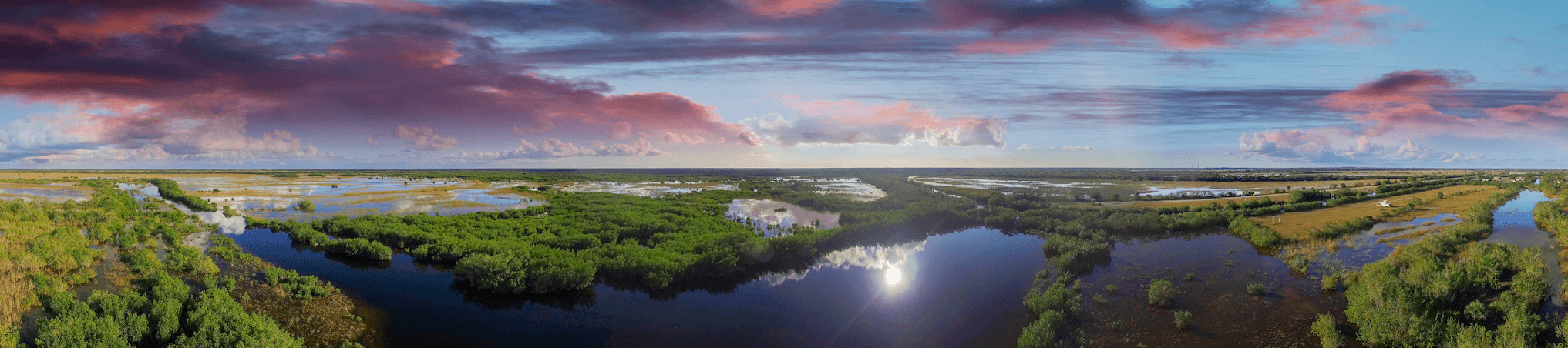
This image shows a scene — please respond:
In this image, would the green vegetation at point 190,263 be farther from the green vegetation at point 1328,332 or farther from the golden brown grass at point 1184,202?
the golden brown grass at point 1184,202

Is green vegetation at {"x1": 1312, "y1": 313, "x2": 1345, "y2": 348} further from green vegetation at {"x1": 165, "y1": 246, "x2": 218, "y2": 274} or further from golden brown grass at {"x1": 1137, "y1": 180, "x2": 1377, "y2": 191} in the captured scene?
golden brown grass at {"x1": 1137, "y1": 180, "x2": 1377, "y2": 191}

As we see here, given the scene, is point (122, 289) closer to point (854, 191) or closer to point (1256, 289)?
point (1256, 289)

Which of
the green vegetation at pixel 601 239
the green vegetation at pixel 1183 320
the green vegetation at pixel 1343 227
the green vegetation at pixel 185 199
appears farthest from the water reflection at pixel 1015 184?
the green vegetation at pixel 185 199

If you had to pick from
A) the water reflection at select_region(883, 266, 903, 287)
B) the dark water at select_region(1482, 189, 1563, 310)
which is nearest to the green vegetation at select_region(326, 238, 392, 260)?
the water reflection at select_region(883, 266, 903, 287)

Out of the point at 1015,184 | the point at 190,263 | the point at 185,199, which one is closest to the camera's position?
the point at 190,263

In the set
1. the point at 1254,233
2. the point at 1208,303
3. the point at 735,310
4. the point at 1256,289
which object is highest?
the point at 1254,233

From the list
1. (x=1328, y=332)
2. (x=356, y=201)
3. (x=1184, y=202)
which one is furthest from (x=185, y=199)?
(x=1184, y=202)

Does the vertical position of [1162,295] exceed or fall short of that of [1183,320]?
it exceeds it
